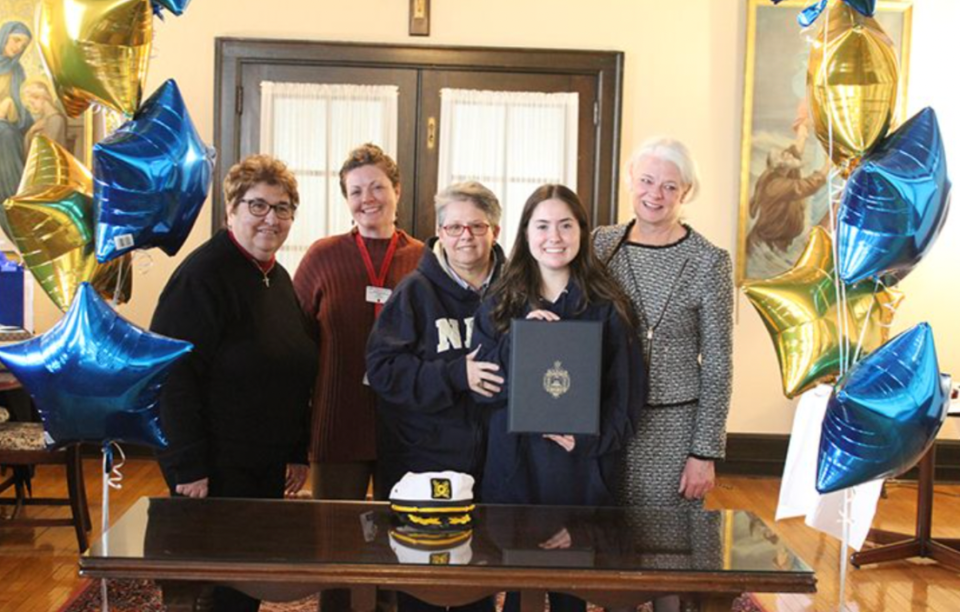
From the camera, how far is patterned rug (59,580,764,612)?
3.52 m

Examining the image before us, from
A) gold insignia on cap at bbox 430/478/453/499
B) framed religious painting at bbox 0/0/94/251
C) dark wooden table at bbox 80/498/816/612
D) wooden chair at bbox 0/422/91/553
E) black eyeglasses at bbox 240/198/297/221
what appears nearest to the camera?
dark wooden table at bbox 80/498/816/612

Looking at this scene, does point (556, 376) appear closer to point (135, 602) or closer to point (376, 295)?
point (376, 295)

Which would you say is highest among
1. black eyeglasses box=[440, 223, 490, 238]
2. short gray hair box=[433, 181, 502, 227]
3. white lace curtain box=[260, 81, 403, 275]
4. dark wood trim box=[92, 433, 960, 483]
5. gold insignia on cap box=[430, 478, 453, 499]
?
white lace curtain box=[260, 81, 403, 275]

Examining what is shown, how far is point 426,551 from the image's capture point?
2.09m

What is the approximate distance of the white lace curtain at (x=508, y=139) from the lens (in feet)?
18.6

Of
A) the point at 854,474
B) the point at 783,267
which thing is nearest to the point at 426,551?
the point at 854,474

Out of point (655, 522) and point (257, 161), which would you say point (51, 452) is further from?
point (655, 522)

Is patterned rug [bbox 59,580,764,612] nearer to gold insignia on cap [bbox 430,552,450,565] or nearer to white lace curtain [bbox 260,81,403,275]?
gold insignia on cap [bbox 430,552,450,565]

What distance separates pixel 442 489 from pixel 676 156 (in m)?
0.96

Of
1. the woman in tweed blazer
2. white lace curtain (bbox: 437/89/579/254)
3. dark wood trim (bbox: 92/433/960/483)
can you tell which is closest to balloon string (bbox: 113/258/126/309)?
the woman in tweed blazer

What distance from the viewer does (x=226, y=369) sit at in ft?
8.34

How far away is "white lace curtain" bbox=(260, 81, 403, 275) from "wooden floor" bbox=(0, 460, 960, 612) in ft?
5.25

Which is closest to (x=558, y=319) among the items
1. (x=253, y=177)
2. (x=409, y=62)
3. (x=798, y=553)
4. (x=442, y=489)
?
(x=442, y=489)

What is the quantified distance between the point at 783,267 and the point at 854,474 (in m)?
3.76
